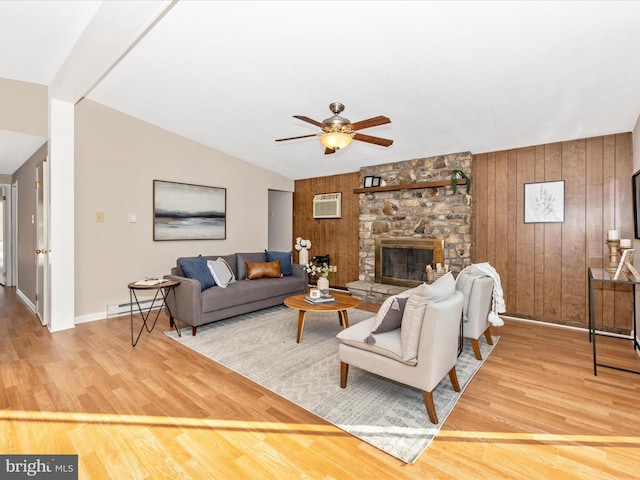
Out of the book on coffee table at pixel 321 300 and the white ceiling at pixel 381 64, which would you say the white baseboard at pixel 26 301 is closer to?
the white ceiling at pixel 381 64

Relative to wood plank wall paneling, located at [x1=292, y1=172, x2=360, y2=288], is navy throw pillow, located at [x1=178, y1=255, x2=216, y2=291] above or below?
below

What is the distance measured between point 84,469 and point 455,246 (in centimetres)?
473

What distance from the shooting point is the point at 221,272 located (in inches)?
171

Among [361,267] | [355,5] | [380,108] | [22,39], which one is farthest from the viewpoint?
[361,267]

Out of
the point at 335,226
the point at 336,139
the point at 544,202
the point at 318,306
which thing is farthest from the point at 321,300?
the point at 544,202

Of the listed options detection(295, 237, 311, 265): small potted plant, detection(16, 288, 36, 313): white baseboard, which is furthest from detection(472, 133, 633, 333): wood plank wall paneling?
detection(16, 288, 36, 313): white baseboard

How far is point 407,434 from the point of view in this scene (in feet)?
6.47

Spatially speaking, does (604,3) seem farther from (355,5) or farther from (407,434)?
(407,434)

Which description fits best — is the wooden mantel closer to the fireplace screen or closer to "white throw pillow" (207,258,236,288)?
the fireplace screen

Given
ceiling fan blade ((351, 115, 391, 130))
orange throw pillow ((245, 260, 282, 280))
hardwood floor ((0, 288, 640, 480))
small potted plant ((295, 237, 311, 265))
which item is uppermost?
ceiling fan blade ((351, 115, 391, 130))

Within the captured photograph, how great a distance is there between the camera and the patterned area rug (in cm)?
202

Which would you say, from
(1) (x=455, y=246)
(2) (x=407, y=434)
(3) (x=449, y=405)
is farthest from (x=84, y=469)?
(1) (x=455, y=246)

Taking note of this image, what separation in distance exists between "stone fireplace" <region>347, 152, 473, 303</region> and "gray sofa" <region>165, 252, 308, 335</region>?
1331 millimetres

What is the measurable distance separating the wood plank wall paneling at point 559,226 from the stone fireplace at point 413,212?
0.83ft
